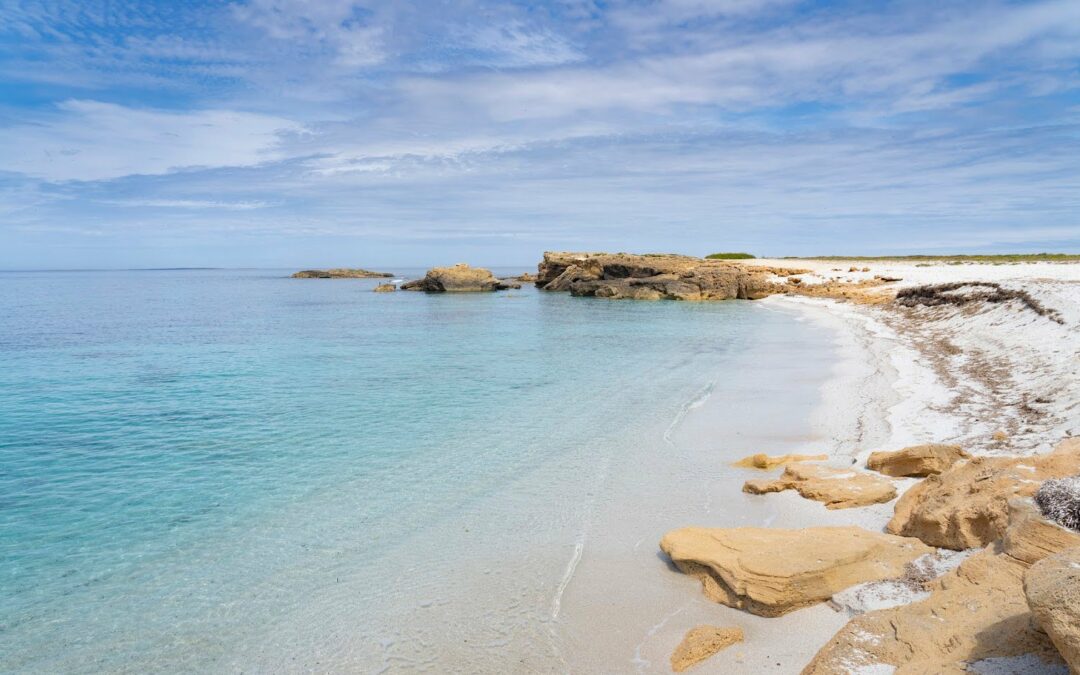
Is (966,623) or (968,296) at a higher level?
(968,296)

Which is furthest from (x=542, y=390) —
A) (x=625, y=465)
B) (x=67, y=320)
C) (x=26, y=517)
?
(x=67, y=320)

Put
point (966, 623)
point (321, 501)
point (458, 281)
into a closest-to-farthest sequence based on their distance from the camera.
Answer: point (966, 623)
point (321, 501)
point (458, 281)

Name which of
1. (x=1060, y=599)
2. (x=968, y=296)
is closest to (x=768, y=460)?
(x=1060, y=599)

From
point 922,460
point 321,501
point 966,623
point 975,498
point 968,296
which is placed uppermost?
point 968,296

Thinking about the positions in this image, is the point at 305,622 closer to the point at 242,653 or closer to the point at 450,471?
the point at 242,653

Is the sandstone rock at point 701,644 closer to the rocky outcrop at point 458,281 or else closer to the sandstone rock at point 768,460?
the sandstone rock at point 768,460

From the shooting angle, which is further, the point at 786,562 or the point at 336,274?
the point at 336,274

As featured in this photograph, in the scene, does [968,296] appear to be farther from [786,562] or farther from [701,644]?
[701,644]

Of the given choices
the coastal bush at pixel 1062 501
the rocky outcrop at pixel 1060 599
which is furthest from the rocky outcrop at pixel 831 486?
the rocky outcrop at pixel 1060 599

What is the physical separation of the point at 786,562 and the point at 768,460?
422 centimetres

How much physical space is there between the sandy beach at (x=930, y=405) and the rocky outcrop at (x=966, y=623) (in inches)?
5.5

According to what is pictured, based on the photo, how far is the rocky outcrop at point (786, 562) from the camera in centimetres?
550

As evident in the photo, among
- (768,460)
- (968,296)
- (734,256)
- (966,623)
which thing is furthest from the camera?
(734,256)

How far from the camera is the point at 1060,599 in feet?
10.4
